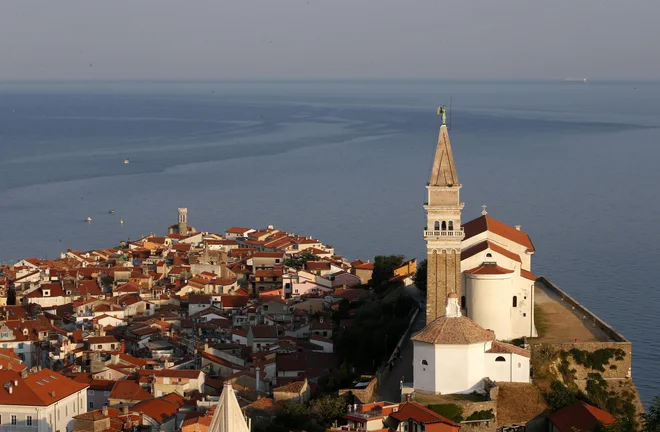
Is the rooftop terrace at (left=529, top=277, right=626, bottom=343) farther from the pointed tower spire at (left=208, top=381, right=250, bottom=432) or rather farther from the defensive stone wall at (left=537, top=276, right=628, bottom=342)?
the pointed tower spire at (left=208, top=381, right=250, bottom=432)

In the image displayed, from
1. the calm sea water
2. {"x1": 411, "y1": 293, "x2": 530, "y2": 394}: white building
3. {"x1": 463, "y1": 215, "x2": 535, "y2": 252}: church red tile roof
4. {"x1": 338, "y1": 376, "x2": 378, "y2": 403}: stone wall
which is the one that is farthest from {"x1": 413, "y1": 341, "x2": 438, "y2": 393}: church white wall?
the calm sea water

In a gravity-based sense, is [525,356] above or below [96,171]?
below

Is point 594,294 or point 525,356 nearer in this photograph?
point 525,356

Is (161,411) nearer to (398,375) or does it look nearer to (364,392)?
(364,392)

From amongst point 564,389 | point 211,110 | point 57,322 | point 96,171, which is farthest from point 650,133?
point 564,389

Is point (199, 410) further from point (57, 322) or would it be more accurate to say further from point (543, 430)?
point (57, 322)

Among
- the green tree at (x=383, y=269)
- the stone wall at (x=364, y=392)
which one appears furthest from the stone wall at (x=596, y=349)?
the green tree at (x=383, y=269)
